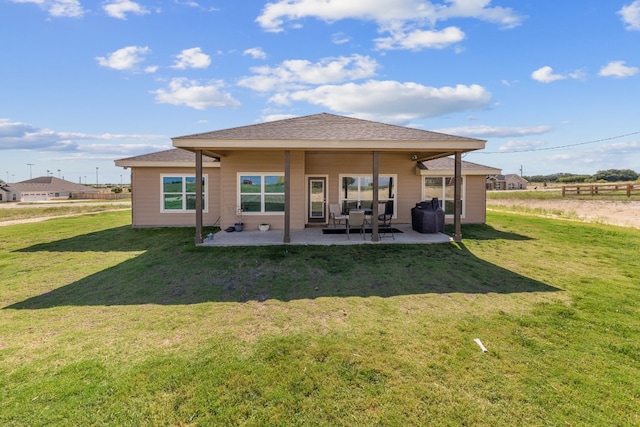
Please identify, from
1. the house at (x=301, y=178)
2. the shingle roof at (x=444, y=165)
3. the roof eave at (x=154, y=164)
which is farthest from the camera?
the shingle roof at (x=444, y=165)

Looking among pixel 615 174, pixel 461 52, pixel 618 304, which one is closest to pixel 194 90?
A: pixel 461 52

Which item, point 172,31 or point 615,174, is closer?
point 172,31

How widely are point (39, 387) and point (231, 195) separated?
8.65 m

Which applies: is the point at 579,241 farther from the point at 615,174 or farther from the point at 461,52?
the point at 615,174

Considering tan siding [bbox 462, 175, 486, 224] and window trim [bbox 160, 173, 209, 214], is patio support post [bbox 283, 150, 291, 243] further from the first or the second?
tan siding [bbox 462, 175, 486, 224]

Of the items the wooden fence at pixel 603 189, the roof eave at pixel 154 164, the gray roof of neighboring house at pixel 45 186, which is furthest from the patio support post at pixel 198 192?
the gray roof of neighboring house at pixel 45 186

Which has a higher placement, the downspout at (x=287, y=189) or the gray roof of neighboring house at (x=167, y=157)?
the gray roof of neighboring house at (x=167, y=157)

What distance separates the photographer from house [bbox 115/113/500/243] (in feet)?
Result: 31.0

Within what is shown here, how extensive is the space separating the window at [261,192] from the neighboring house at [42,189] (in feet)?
208

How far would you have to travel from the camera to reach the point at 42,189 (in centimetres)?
6009

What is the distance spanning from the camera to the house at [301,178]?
31.0 ft

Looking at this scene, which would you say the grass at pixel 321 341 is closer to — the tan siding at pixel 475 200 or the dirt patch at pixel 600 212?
the tan siding at pixel 475 200

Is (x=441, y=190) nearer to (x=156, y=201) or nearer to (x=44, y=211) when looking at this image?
(x=156, y=201)

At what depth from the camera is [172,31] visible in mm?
11477
